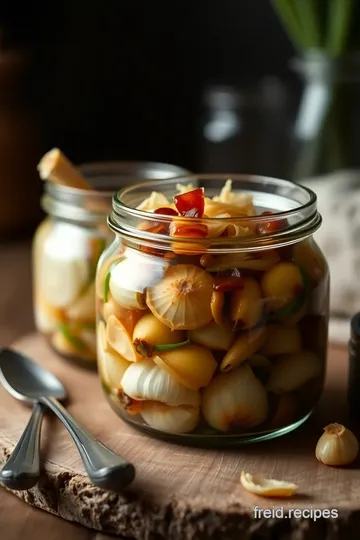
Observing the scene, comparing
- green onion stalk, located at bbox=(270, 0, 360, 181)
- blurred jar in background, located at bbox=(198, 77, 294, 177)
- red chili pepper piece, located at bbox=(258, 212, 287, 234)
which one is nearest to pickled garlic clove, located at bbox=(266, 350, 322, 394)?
red chili pepper piece, located at bbox=(258, 212, 287, 234)

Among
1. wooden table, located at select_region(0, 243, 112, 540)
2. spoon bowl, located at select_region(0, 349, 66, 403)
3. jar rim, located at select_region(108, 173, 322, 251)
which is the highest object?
jar rim, located at select_region(108, 173, 322, 251)

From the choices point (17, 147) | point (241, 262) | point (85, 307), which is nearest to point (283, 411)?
point (241, 262)

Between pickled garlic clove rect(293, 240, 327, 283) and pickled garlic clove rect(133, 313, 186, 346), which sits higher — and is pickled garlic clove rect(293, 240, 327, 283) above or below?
above

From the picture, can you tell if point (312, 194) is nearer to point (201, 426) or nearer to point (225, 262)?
point (225, 262)

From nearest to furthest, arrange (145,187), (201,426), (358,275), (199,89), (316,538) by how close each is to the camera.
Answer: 1. (316,538)
2. (201,426)
3. (145,187)
4. (358,275)
5. (199,89)

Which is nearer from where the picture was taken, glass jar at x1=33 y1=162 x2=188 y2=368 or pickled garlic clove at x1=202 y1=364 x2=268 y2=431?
pickled garlic clove at x1=202 y1=364 x2=268 y2=431

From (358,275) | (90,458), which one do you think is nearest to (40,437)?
(90,458)

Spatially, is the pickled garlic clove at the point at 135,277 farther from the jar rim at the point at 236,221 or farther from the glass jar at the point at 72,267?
the glass jar at the point at 72,267

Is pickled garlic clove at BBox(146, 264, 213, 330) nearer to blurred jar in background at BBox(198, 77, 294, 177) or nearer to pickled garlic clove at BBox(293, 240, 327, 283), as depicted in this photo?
pickled garlic clove at BBox(293, 240, 327, 283)

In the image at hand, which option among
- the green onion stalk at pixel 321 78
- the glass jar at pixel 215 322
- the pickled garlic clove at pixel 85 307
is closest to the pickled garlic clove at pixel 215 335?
the glass jar at pixel 215 322
